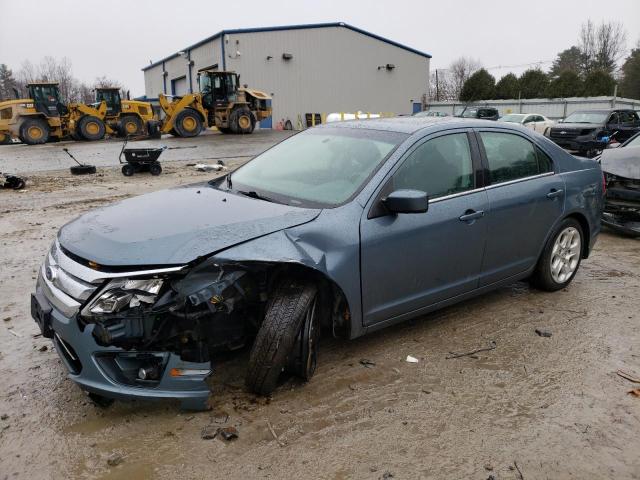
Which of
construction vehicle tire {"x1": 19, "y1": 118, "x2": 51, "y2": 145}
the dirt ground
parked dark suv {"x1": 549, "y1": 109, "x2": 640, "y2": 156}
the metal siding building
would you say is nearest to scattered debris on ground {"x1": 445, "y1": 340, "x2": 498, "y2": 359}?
the dirt ground

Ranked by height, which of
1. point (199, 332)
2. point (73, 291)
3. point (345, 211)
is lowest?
point (199, 332)

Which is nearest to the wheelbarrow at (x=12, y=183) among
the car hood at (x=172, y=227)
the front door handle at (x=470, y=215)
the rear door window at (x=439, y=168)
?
the car hood at (x=172, y=227)

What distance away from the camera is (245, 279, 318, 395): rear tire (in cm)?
285

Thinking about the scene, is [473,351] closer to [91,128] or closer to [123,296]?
[123,296]

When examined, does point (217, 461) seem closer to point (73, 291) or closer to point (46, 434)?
point (46, 434)

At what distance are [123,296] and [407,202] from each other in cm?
168

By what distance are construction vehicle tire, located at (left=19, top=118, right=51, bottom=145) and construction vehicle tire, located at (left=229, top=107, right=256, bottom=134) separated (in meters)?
8.38

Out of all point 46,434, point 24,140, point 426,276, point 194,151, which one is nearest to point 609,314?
point 426,276

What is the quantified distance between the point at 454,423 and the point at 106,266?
2.02 meters

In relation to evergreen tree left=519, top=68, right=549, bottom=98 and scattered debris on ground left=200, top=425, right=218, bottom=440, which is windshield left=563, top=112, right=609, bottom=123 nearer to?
scattered debris on ground left=200, top=425, right=218, bottom=440

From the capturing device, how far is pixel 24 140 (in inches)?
886

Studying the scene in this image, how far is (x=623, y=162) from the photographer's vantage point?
6.77 m

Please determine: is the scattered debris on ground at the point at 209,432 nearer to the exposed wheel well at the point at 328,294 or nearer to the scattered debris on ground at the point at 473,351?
the exposed wheel well at the point at 328,294

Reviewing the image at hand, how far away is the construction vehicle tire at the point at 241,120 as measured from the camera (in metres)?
25.9
